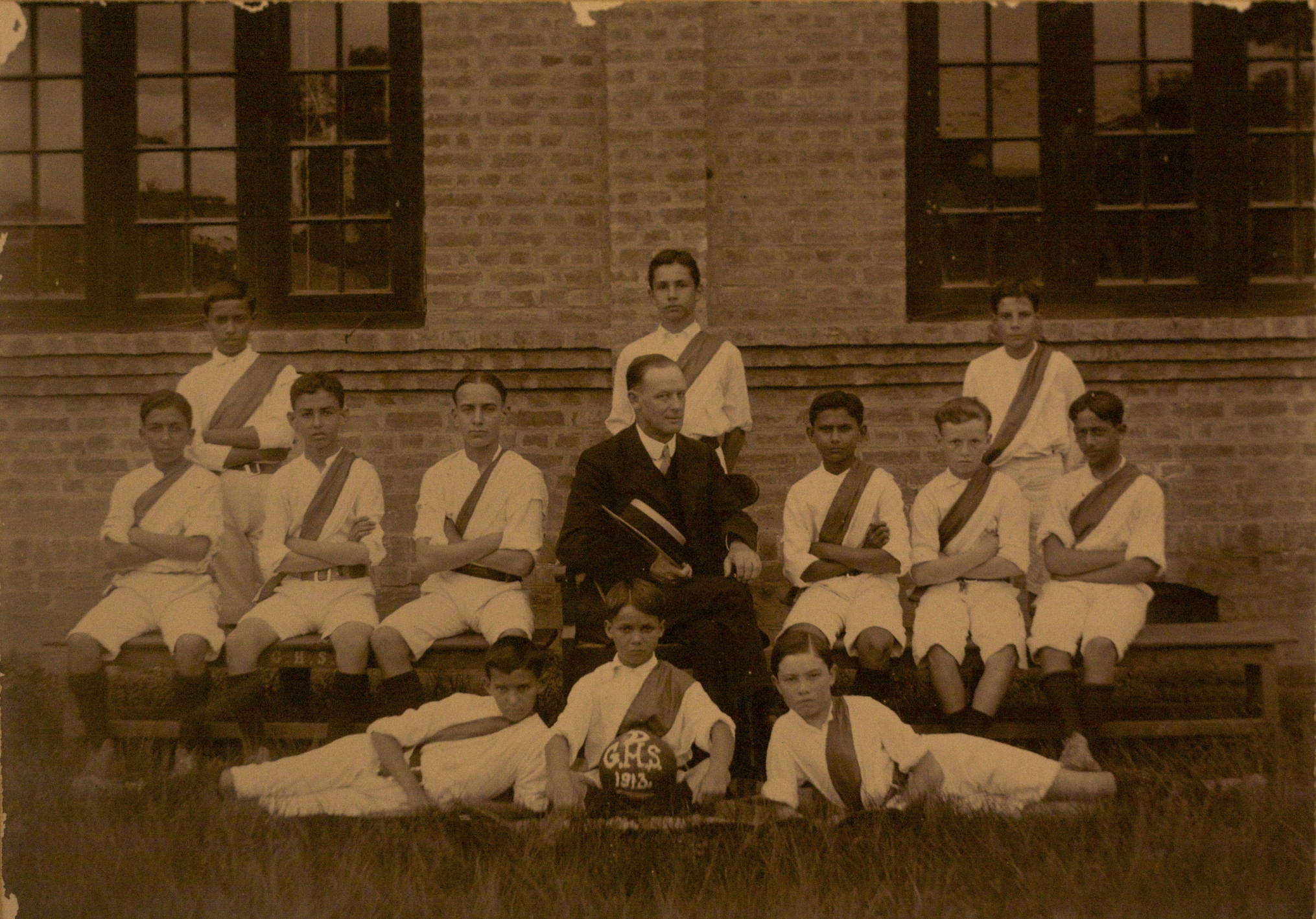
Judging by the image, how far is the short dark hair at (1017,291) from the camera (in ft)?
17.5

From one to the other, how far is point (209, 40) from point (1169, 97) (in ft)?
17.4

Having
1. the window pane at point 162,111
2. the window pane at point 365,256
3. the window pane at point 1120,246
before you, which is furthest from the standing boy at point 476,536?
the window pane at point 1120,246

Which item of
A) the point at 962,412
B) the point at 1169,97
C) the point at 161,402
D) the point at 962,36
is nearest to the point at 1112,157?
the point at 1169,97

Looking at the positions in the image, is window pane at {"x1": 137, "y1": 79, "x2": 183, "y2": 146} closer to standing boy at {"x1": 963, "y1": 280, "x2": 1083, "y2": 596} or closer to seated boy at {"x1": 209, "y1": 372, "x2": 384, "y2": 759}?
seated boy at {"x1": 209, "y1": 372, "x2": 384, "y2": 759}

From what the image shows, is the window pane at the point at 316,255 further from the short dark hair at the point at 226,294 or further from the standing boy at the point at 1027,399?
the standing boy at the point at 1027,399

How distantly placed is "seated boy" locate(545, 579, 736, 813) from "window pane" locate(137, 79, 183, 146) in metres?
4.32

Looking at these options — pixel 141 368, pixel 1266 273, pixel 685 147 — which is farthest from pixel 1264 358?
pixel 141 368

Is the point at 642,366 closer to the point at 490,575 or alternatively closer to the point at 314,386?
the point at 490,575

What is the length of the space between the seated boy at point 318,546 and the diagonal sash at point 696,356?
1400 mm

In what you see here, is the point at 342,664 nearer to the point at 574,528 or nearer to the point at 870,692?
the point at 574,528

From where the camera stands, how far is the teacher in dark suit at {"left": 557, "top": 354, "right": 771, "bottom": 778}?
457 centimetres

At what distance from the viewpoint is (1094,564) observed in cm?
481

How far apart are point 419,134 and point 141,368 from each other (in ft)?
6.40

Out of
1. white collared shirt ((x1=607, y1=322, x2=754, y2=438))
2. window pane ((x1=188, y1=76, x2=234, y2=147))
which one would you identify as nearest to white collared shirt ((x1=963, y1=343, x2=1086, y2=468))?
white collared shirt ((x1=607, y1=322, x2=754, y2=438))
